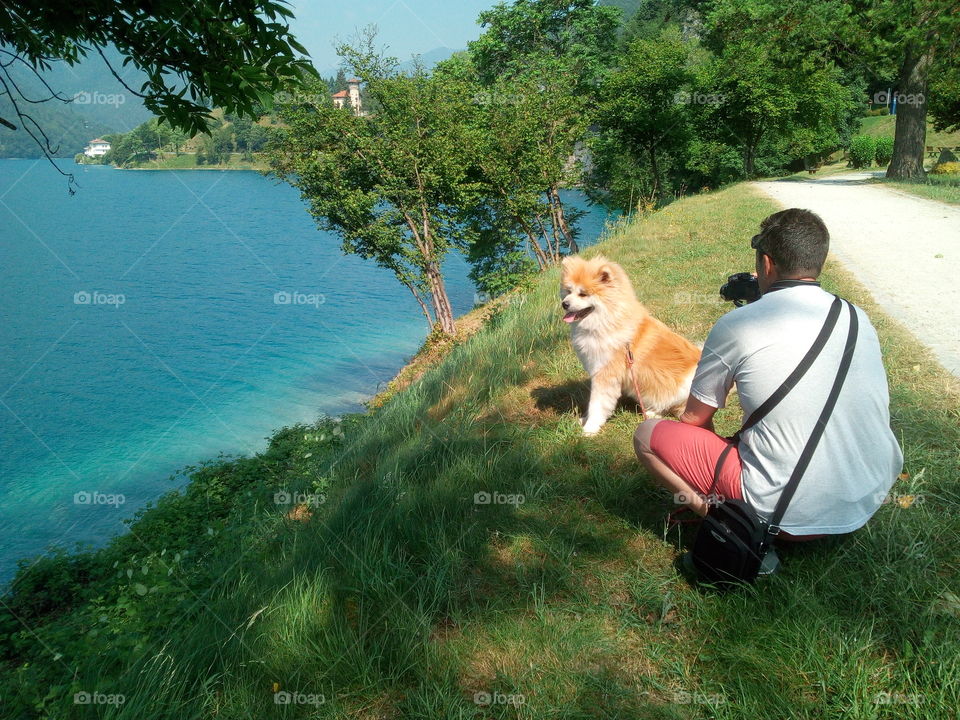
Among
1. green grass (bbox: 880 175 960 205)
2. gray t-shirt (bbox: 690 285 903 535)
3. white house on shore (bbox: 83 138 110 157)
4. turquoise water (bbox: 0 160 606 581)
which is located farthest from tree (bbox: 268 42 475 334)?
white house on shore (bbox: 83 138 110 157)

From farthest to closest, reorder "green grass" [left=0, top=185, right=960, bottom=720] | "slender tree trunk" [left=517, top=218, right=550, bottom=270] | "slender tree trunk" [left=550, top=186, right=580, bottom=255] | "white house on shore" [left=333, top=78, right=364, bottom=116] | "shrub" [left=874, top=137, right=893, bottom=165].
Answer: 1. "shrub" [left=874, top=137, right=893, bottom=165]
2. "slender tree trunk" [left=550, top=186, right=580, bottom=255]
3. "slender tree trunk" [left=517, top=218, right=550, bottom=270]
4. "white house on shore" [left=333, top=78, right=364, bottom=116]
5. "green grass" [left=0, top=185, right=960, bottom=720]

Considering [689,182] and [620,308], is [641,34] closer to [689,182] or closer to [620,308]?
[689,182]

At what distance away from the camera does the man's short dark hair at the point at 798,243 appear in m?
2.58

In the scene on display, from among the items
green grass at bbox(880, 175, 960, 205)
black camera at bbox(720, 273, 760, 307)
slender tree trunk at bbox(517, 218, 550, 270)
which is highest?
black camera at bbox(720, 273, 760, 307)

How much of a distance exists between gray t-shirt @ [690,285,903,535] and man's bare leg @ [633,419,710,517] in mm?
285

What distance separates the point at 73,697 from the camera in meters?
2.68

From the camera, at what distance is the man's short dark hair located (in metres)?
2.58

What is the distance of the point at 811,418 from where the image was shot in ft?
7.85

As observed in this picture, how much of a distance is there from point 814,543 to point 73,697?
3501 millimetres

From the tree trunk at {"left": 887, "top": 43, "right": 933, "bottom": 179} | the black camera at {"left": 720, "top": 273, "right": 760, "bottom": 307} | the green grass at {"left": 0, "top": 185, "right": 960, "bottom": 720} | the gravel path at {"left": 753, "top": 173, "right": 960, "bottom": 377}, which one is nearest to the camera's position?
the green grass at {"left": 0, "top": 185, "right": 960, "bottom": 720}

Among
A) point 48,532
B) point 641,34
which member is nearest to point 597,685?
point 48,532

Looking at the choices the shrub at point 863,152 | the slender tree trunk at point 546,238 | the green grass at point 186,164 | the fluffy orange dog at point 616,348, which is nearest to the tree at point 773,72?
the shrub at point 863,152

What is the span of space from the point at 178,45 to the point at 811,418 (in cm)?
362

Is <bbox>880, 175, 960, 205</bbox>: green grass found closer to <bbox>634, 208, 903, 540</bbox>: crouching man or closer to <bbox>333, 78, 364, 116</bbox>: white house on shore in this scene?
<bbox>634, 208, 903, 540</bbox>: crouching man
